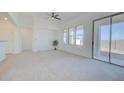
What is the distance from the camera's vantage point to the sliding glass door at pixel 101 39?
586cm

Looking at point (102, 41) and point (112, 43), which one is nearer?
point (112, 43)

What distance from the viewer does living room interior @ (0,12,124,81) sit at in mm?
3797

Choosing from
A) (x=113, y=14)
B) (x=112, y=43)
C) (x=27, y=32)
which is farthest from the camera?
(x=27, y=32)

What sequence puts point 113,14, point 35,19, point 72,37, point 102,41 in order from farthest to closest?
point 35,19 → point 72,37 → point 102,41 → point 113,14

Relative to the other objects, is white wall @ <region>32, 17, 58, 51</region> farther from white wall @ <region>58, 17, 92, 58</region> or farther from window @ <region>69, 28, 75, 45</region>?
white wall @ <region>58, 17, 92, 58</region>

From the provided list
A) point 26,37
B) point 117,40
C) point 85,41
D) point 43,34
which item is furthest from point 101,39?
point 26,37

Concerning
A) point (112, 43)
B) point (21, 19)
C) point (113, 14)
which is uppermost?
point (21, 19)

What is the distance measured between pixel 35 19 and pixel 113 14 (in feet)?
24.1

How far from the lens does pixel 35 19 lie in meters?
10.6

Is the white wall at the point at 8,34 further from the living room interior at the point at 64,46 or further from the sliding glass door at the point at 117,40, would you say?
the sliding glass door at the point at 117,40

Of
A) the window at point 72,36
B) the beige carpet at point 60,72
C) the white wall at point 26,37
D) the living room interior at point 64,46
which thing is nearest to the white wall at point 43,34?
the living room interior at point 64,46
